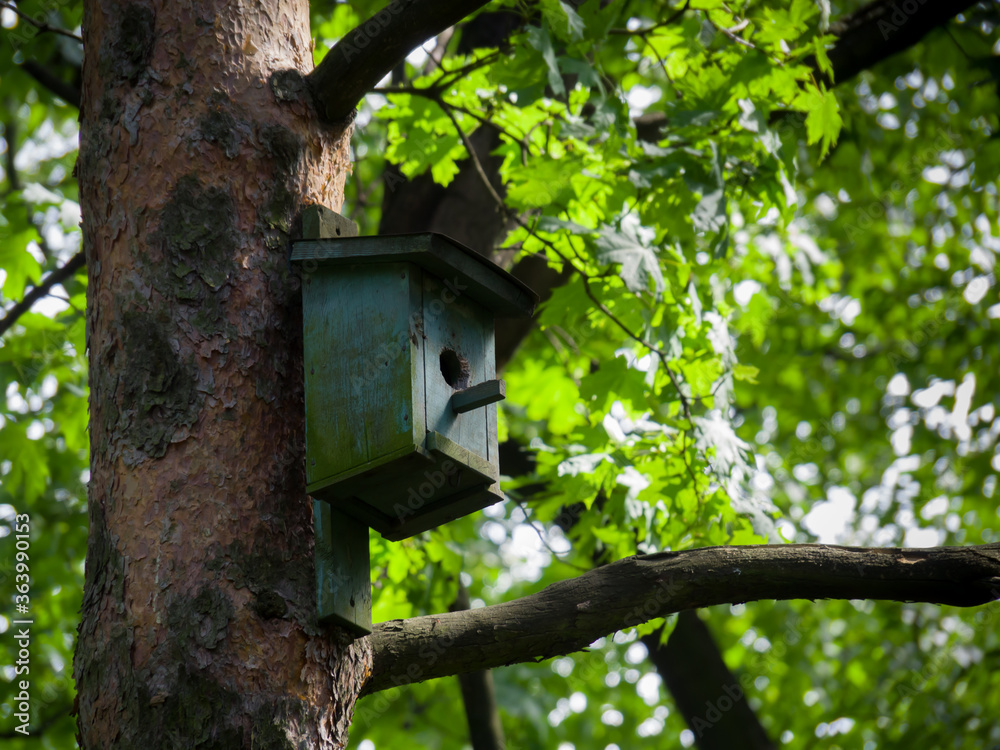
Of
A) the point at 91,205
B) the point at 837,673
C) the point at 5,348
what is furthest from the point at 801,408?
the point at 91,205

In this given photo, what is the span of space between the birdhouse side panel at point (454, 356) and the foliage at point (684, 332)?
2.17 ft

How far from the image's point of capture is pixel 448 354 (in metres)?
1.94

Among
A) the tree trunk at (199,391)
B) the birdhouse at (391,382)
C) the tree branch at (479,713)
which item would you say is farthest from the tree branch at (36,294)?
the tree branch at (479,713)

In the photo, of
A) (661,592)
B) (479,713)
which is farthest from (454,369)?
(479,713)

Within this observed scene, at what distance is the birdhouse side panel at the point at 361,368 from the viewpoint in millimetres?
1702

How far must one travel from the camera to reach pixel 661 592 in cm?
188

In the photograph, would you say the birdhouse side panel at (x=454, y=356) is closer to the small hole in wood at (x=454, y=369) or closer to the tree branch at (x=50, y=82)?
the small hole in wood at (x=454, y=369)

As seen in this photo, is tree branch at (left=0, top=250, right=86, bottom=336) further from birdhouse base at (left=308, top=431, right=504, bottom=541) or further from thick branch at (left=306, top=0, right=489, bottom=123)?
birdhouse base at (left=308, top=431, right=504, bottom=541)

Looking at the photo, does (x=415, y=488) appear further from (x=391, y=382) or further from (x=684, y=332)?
(x=684, y=332)

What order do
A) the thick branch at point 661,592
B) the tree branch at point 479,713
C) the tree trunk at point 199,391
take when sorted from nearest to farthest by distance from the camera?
the tree trunk at point 199,391 → the thick branch at point 661,592 → the tree branch at point 479,713

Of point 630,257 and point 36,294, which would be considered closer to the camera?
point 630,257

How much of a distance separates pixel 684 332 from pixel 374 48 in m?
1.66

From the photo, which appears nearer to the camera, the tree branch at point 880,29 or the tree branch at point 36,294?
the tree branch at point 36,294

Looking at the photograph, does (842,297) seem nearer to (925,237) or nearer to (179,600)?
(925,237)
